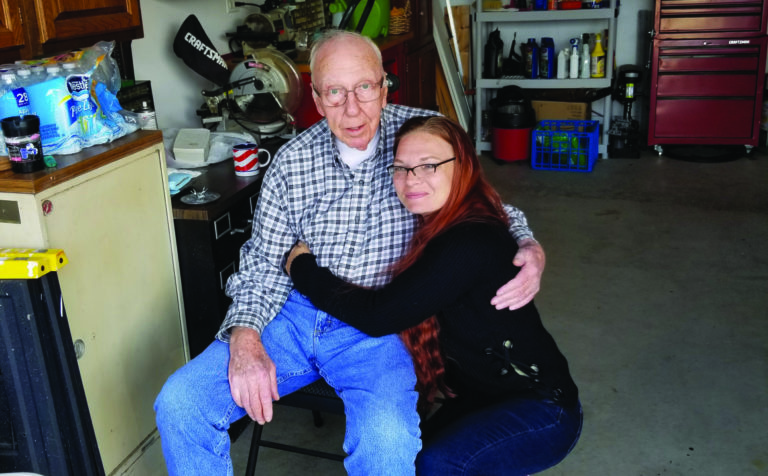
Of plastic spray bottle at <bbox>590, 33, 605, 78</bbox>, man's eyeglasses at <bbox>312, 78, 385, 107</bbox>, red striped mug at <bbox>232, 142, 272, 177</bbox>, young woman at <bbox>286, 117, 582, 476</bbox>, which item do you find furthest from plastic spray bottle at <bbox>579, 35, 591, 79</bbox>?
young woman at <bbox>286, 117, 582, 476</bbox>

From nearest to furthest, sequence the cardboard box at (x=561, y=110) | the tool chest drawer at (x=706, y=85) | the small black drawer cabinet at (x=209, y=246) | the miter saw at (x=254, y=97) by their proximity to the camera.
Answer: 1. the small black drawer cabinet at (x=209, y=246)
2. the miter saw at (x=254, y=97)
3. the tool chest drawer at (x=706, y=85)
4. the cardboard box at (x=561, y=110)

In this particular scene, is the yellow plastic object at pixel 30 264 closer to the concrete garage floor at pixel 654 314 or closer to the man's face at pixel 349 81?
the man's face at pixel 349 81

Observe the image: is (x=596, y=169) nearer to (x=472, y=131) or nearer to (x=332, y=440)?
(x=472, y=131)

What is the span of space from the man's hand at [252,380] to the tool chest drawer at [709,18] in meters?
4.52

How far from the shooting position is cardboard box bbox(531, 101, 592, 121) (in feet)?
18.6

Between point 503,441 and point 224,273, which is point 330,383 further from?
point 224,273

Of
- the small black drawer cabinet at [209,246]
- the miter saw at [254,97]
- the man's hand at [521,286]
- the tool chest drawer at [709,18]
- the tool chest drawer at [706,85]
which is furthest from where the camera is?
the tool chest drawer at [706,85]

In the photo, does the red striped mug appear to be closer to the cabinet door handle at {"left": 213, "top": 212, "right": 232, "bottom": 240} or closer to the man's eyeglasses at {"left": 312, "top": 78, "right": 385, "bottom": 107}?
the cabinet door handle at {"left": 213, "top": 212, "right": 232, "bottom": 240}

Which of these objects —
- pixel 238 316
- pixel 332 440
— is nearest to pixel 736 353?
pixel 332 440

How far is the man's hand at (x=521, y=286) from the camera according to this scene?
67.8 inches

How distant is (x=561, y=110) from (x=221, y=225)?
3880 millimetres

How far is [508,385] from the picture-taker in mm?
1769

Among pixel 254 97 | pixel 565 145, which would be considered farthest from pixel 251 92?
pixel 565 145

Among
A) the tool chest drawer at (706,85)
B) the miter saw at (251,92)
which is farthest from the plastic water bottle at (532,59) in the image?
the miter saw at (251,92)
